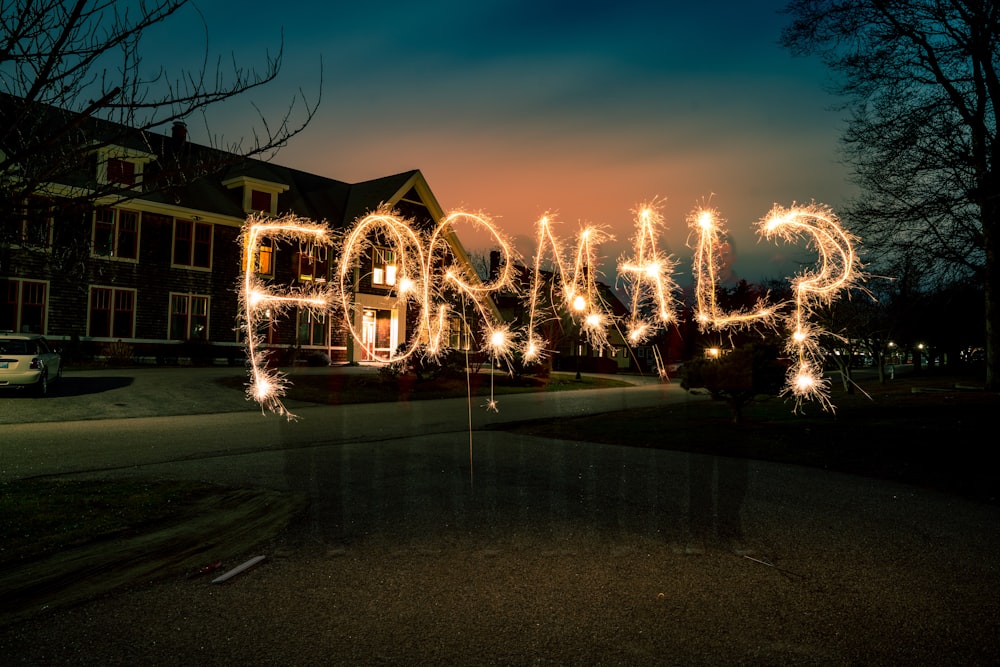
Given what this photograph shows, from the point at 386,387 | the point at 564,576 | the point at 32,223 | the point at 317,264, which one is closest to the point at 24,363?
the point at 386,387

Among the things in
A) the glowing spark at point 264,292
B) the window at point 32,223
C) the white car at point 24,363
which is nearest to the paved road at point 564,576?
the window at point 32,223

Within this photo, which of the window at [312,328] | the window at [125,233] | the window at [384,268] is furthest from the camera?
the window at [384,268]

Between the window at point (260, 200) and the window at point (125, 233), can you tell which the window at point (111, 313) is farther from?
the window at point (260, 200)

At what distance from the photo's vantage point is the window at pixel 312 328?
3356 cm

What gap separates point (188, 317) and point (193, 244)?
3.31 metres

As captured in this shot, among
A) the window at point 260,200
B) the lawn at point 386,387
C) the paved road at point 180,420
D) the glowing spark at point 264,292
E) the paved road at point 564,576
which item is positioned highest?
the window at point 260,200

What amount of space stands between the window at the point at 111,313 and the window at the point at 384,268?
11.8 m

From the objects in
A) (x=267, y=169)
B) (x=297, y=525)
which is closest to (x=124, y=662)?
(x=297, y=525)

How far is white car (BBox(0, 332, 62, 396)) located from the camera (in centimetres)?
1698

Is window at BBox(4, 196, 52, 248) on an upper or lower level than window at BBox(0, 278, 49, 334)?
lower

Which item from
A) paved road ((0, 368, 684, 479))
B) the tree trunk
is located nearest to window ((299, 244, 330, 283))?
paved road ((0, 368, 684, 479))

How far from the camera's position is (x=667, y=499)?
770 cm

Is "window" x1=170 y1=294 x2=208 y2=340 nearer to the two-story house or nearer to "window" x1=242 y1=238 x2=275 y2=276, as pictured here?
the two-story house

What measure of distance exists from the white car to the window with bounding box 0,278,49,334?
8.92m
